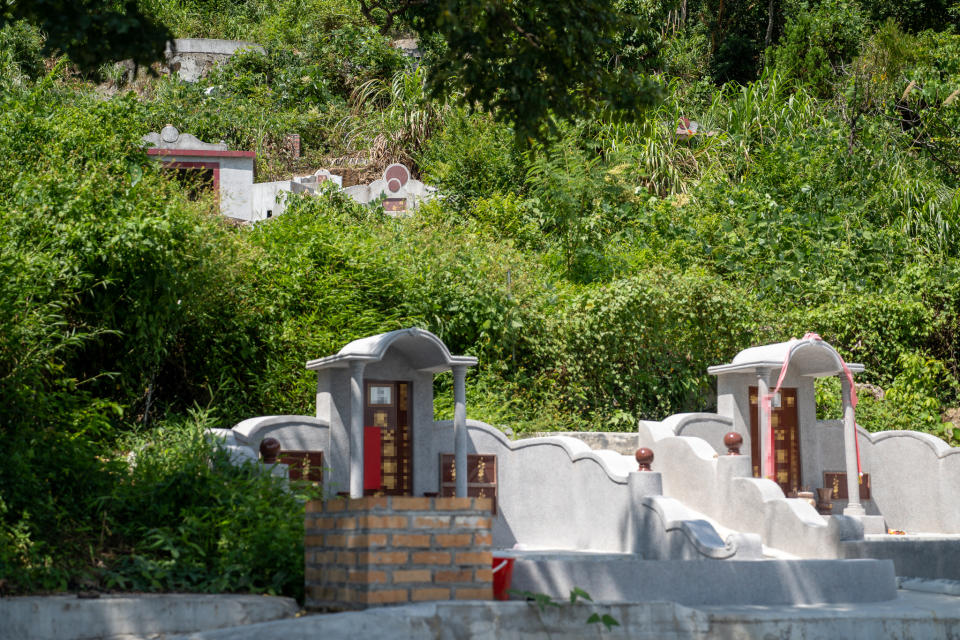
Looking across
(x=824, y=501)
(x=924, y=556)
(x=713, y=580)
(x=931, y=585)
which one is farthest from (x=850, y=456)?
(x=713, y=580)

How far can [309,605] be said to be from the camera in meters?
7.68

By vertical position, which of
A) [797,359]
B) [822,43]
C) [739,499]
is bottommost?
[739,499]

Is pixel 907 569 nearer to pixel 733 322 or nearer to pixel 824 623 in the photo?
pixel 824 623

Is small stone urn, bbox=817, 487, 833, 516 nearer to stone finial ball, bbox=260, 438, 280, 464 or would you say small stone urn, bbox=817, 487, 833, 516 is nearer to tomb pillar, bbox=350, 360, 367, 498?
tomb pillar, bbox=350, 360, 367, 498

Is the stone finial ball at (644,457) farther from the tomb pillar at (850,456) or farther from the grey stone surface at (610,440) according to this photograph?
the tomb pillar at (850,456)

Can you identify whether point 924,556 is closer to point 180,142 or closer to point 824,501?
point 824,501

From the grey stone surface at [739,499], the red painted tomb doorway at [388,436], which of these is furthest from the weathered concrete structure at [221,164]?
the grey stone surface at [739,499]

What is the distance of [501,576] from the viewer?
26.0 feet

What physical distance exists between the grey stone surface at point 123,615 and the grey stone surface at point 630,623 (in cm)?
56

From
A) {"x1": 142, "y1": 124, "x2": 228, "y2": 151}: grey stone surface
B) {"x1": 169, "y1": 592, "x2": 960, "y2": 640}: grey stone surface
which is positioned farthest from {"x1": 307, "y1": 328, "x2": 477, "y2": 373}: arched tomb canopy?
{"x1": 142, "y1": 124, "x2": 228, "y2": 151}: grey stone surface

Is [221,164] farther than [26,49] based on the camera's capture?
No

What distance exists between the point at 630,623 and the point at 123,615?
376 centimetres

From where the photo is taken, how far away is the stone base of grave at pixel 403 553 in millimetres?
7195

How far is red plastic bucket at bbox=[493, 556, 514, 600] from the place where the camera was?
7.89m
